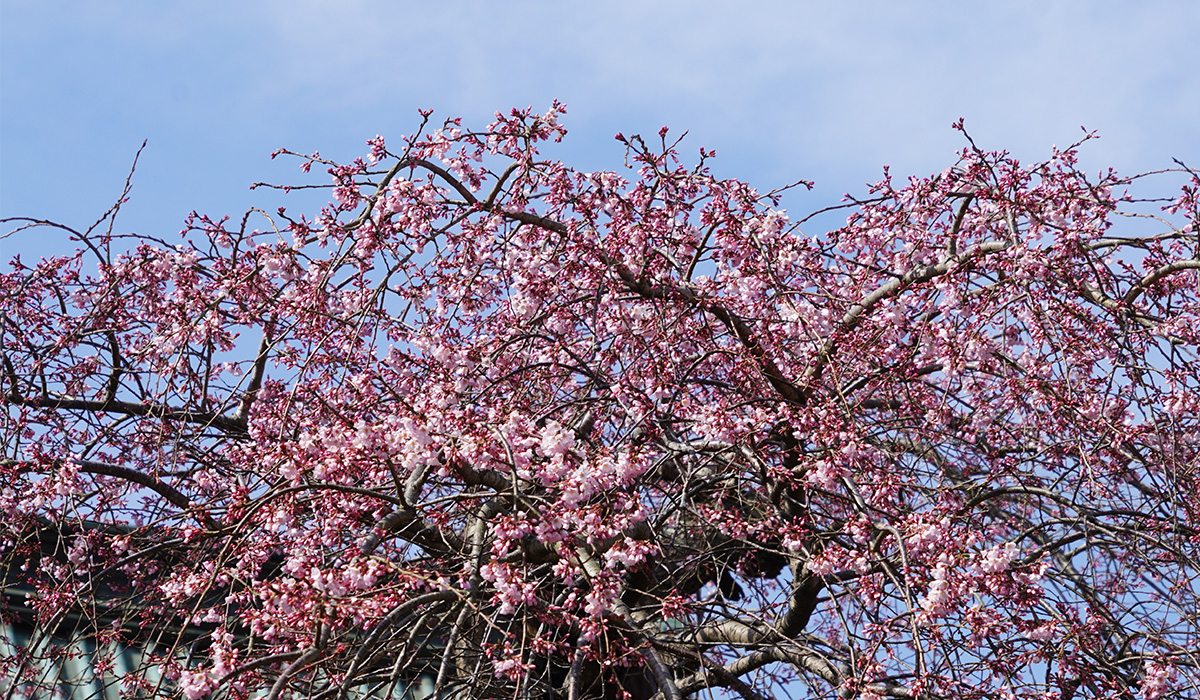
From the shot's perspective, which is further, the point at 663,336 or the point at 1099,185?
the point at 1099,185

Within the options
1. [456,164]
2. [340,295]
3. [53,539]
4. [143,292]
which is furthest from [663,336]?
[53,539]

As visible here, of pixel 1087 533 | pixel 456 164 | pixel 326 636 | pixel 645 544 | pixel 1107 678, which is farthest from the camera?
pixel 456 164

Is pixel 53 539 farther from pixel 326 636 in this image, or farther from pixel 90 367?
pixel 326 636

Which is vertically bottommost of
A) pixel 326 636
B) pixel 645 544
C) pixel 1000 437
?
pixel 326 636

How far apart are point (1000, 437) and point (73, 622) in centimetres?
641

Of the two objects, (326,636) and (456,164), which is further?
(456,164)

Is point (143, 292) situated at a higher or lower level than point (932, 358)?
higher

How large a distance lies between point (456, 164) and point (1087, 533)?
→ 166 inches

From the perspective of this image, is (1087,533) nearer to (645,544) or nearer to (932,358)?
(932,358)

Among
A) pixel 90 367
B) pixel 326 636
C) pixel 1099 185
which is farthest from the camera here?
pixel 90 367

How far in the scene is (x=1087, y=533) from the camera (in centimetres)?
620

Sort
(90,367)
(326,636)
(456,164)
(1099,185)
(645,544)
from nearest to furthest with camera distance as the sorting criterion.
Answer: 1. (326,636)
2. (645,544)
3. (456,164)
4. (1099,185)
5. (90,367)

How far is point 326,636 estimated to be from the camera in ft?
14.8

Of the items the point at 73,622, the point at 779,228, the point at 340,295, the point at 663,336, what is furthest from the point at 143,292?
the point at 779,228
